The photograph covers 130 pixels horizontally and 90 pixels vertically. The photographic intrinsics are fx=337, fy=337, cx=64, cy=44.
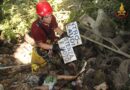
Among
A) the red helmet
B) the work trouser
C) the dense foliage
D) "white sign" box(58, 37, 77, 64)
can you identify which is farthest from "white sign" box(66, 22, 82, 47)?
the dense foliage

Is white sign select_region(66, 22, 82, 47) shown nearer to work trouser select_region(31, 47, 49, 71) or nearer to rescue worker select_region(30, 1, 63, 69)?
rescue worker select_region(30, 1, 63, 69)

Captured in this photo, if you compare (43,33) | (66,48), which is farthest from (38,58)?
(66,48)

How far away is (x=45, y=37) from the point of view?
22.5 feet

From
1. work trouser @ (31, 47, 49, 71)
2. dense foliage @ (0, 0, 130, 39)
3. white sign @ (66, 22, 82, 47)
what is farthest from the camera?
dense foliage @ (0, 0, 130, 39)

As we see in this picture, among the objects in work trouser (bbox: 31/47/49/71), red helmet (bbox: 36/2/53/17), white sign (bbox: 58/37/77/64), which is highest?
red helmet (bbox: 36/2/53/17)

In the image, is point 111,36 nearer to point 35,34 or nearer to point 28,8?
point 35,34

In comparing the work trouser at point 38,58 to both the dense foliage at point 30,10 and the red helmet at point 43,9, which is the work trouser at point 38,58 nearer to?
the red helmet at point 43,9

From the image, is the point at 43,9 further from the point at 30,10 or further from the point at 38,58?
the point at 30,10

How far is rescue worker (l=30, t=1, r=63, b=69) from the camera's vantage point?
665 centimetres

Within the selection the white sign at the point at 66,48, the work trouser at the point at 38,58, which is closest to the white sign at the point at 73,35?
the white sign at the point at 66,48

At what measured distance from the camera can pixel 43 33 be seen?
677 centimetres

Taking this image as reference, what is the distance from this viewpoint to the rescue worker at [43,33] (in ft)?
21.8

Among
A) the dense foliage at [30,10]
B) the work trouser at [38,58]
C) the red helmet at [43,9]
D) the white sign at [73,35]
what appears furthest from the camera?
the dense foliage at [30,10]

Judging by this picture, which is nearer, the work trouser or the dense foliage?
the work trouser
